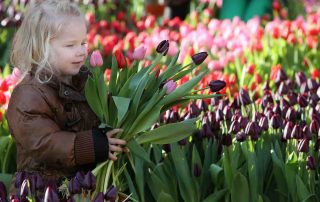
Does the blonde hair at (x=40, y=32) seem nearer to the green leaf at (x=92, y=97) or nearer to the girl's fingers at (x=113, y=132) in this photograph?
the green leaf at (x=92, y=97)

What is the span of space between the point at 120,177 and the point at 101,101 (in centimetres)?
38

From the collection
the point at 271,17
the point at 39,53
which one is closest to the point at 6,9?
the point at 271,17

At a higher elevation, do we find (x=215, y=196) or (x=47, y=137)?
(x=47, y=137)

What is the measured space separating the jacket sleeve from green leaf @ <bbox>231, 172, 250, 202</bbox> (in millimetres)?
480

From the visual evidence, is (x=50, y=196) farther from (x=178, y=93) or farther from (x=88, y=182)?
(x=178, y=93)

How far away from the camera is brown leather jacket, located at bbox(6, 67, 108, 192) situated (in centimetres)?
272

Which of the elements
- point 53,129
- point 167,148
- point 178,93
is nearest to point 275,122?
point 167,148

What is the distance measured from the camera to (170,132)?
279 cm

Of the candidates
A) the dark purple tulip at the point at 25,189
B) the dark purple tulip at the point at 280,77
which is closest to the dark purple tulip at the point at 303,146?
the dark purple tulip at the point at 25,189

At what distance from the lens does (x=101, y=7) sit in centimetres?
774

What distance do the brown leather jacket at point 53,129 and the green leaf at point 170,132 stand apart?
0.15 metres

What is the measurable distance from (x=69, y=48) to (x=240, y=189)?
2.57ft

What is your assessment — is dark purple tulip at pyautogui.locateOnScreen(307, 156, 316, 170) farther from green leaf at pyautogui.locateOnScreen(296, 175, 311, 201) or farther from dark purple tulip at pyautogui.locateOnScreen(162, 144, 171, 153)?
dark purple tulip at pyautogui.locateOnScreen(162, 144, 171, 153)

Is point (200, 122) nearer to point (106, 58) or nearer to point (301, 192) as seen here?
point (301, 192)
